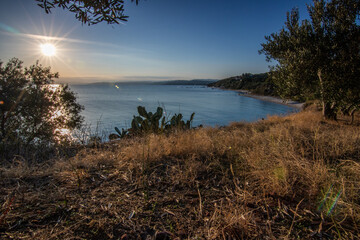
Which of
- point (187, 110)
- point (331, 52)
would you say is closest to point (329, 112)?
point (331, 52)

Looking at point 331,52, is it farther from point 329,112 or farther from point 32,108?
point 32,108

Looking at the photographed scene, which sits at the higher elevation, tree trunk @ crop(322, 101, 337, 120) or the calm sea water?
tree trunk @ crop(322, 101, 337, 120)

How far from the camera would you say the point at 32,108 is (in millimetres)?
10312

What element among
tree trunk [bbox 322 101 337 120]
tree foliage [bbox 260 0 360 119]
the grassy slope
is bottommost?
the grassy slope

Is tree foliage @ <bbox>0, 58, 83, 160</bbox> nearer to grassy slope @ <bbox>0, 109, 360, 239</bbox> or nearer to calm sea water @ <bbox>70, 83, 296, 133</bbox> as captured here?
calm sea water @ <bbox>70, 83, 296, 133</bbox>

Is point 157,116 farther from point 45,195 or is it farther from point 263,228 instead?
point 263,228

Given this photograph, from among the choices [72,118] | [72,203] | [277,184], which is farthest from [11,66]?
[277,184]

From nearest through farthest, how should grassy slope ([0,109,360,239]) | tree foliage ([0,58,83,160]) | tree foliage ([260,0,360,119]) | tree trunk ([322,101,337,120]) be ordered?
grassy slope ([0,109,360,239]), tree foliage ([260,0,360,119]), tree foliage ([0,58,83,160]), tree trunk ([322,101,337,120])

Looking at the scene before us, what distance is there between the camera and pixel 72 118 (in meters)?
12.7

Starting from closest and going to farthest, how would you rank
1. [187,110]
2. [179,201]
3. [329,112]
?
1. [179,201]
2. [329,112]
3. [187,110]

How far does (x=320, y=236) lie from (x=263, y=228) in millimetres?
528

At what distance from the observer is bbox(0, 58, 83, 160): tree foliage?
946cm

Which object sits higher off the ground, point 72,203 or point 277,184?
point 277,184

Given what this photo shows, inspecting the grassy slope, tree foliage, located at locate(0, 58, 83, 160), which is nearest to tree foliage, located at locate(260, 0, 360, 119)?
the grassy slope
